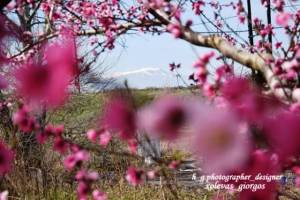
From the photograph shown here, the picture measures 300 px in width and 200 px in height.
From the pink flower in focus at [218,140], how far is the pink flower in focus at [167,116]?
0.05 meters

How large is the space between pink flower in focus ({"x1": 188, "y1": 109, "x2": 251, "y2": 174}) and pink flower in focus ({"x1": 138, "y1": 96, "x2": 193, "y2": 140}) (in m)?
0.05

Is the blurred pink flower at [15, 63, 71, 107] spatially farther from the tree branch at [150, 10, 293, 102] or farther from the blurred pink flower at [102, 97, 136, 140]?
the tree branch at [150, 10, 293, 102]

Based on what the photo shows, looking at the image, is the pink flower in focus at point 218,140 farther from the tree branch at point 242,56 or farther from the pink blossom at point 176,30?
the pink blossom at point 176,30

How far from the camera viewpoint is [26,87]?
3.16 feet

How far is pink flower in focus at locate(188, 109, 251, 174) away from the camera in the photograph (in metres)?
0.89

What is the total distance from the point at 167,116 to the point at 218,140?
13 centimetres

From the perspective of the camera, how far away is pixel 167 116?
3.24 feet

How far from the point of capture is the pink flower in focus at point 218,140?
89cm

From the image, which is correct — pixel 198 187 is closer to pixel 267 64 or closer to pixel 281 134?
pixel 267 64

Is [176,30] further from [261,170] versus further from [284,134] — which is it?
[284,134]

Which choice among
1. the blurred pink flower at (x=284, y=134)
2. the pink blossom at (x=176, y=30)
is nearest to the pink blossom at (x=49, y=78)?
the blurred pink flower at (x=284, y=134)

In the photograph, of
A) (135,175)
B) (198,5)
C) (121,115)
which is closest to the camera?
(121,115)

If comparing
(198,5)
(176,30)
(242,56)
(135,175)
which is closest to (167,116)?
(135,175)

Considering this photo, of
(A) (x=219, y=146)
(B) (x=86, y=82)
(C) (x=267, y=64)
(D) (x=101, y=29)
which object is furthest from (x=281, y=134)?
(B) (x=86, y=82)
